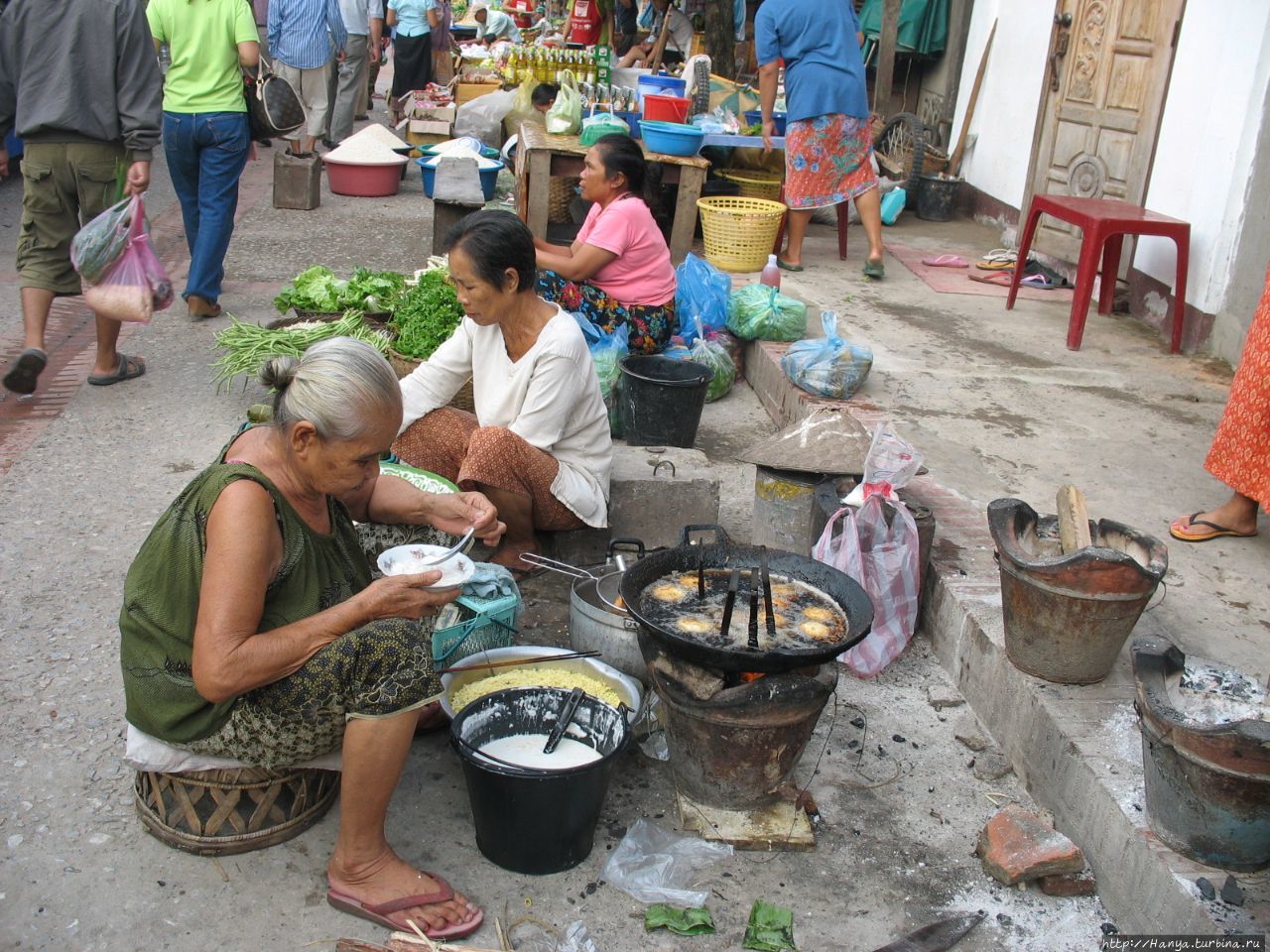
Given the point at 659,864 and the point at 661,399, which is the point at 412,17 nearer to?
the point at 661,399

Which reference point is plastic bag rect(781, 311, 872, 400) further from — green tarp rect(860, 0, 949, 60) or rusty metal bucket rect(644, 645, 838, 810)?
green tarp rect(860, 0, 949, 60)

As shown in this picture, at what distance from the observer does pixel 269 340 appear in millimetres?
5359

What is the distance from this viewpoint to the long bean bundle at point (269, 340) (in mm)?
5297

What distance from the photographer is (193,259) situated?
259 inches

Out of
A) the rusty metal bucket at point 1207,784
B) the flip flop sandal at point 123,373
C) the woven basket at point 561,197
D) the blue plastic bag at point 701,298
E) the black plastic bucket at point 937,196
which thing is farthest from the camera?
the black plastic bucket at point 937,196

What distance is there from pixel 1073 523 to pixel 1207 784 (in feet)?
3.27

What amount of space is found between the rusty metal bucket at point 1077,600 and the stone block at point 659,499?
1.35 m

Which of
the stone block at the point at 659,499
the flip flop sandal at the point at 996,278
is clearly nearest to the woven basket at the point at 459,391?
the stone block at the point at 659,499

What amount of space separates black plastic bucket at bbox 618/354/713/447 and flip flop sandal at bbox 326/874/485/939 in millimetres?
2824

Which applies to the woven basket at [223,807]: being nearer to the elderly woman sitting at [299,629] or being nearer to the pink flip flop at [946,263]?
the elderly woman sitting at [299,629]

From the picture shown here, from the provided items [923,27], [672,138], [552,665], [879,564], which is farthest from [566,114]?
[552,665]

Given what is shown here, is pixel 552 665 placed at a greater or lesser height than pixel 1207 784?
lesser

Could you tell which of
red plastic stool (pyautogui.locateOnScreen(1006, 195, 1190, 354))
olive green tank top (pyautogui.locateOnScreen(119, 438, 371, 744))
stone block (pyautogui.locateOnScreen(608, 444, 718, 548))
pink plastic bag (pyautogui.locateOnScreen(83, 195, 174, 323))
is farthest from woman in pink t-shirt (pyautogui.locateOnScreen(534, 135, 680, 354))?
olive green tank top (pyautogui.locateOnScreen(119, 438, 371, 744))

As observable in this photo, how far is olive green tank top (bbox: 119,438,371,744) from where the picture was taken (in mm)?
2359
